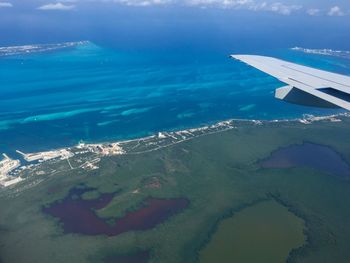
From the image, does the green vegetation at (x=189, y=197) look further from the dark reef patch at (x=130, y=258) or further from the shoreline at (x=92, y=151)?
the shoreline at (x=92, y=151)

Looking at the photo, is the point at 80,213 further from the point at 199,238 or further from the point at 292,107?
the point at 292,107

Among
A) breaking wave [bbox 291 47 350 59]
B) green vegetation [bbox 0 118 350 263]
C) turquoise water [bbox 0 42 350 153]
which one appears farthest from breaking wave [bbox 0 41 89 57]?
green vegetation [bbox 0 118 350 263]

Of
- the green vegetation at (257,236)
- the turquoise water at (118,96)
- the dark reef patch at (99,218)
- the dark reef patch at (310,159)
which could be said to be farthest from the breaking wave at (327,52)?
the dark reef patch at (99,218)

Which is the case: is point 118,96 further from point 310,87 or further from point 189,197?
point 310,87

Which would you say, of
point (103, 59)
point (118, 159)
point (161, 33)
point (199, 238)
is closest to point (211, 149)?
point (118, 159)

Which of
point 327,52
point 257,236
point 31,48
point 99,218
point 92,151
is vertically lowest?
point 257,236

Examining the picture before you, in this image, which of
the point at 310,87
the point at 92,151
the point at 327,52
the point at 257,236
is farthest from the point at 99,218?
the point at 327,52
